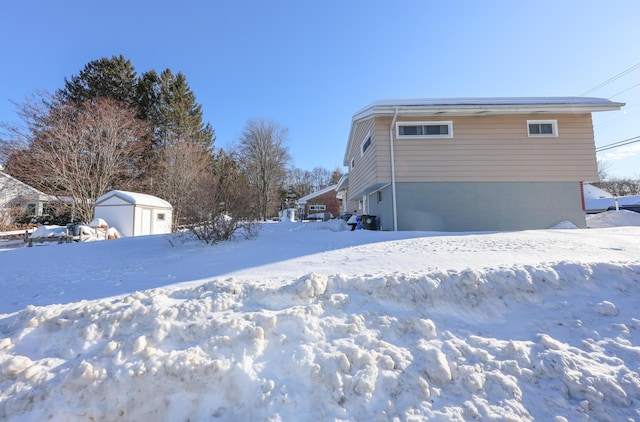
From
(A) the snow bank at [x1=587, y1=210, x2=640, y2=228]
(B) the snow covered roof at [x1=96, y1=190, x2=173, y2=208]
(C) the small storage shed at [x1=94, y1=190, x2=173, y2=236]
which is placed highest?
(B) the snow covered roof at [x1=96, y1=190, x2=173, y2=208]

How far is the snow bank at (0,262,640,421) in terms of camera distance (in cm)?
210

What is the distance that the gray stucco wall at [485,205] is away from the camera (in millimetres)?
9484

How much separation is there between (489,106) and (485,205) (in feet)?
10.7

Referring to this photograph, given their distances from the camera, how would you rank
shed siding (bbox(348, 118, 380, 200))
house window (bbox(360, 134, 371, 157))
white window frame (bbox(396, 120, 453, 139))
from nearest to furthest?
white window frame (bbox(396, 120, 453, 139)), shed siding (bbox(348, 118, 380, 200)), house window (bbox(360, 134, 371, 157))

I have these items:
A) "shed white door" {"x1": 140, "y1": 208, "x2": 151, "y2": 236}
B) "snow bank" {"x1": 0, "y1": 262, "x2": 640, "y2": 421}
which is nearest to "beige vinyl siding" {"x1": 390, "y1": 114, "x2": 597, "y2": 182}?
"snow bank" {"x1": 0, "y1": 262, "x2": 640, "y2": 421}

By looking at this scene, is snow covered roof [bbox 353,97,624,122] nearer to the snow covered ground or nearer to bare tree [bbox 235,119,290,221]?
the snow covered ground

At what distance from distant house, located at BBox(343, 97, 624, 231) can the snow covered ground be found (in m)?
5.49

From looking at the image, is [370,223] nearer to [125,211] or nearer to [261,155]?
[125,211]

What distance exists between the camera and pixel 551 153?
9648 millimetres

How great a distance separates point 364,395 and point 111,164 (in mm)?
21101

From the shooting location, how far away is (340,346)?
252cm

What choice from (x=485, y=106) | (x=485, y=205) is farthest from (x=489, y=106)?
(x=485, y=205)

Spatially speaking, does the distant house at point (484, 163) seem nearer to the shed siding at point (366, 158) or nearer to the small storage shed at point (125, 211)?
the shed siding at point (366, 158)

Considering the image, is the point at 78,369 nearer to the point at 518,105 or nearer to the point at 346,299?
the point at 346,299
